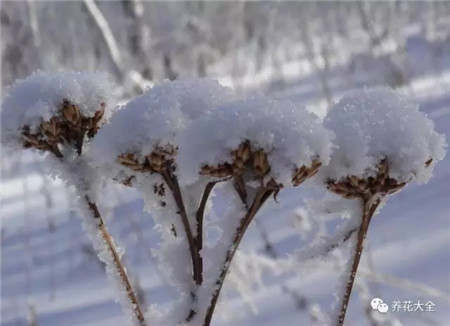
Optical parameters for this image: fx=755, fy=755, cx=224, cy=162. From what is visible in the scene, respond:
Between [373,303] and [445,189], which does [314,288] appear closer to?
[373,303]

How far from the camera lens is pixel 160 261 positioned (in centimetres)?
64

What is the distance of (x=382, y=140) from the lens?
0.60 meters

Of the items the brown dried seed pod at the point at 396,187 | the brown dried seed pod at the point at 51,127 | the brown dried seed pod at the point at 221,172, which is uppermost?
the brown dried seed pod at the point at 51,127

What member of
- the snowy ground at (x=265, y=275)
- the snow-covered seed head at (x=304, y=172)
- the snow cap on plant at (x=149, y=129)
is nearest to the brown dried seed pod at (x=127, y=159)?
the snow cap on plant at (x=149, y=129)

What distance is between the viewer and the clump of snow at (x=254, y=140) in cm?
53

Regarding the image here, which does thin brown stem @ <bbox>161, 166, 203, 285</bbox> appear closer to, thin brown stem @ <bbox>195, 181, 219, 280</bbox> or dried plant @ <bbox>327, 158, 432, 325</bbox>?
thin brown stem @ <bbox>195, 181, 219, 280</bbox>

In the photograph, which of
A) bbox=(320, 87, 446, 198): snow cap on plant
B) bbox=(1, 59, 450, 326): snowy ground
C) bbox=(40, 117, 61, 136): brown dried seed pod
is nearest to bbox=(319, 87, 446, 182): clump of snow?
bbox=(320, 87, 446, 198): snow cap on plant

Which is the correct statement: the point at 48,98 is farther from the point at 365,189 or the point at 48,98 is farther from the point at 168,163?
the point at 365,189

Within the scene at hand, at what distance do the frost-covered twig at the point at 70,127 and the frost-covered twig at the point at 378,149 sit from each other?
0.19m

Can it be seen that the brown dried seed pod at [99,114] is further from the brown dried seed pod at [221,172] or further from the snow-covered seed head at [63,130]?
the brown dried seed pod at [221,172]

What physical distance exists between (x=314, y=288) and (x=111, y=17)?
7.06 m

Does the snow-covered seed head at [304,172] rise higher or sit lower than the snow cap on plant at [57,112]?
lower

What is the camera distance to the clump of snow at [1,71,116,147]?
2.00ft

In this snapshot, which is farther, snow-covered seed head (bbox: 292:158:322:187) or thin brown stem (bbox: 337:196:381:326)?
thin brown stem (bbox: 337:196:381:326)
